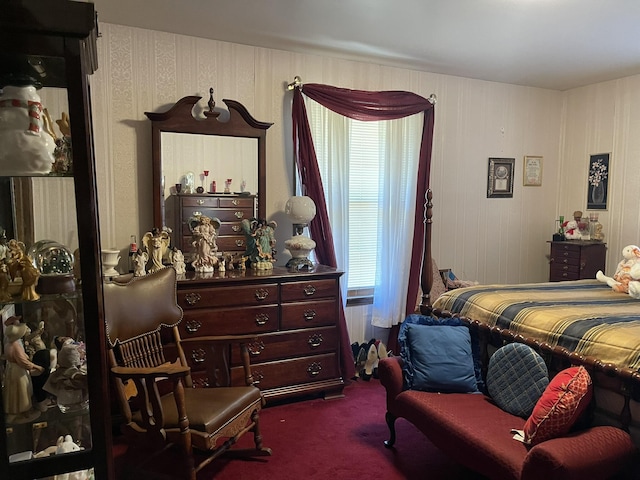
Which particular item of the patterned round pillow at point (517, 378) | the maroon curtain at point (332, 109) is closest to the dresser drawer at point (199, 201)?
the maroon curtain at point (332, 109)

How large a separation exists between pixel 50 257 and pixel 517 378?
2119mm

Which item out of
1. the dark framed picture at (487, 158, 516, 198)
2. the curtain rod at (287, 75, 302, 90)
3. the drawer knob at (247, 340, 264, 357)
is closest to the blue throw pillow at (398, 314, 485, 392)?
the drawer knob at (247, 340, 264, 357)

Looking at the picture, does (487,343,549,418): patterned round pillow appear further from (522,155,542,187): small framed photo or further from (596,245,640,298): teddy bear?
(522,155,542,187): small framed photo

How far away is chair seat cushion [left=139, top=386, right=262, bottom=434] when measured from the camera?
2303 mm

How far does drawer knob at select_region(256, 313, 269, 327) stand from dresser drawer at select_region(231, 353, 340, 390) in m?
0.28

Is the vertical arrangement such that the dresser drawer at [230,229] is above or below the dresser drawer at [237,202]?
below

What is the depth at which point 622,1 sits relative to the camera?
2822 mm

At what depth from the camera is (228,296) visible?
3.21m

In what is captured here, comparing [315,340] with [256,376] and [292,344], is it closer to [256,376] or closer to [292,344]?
[292,344]

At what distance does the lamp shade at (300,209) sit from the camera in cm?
362

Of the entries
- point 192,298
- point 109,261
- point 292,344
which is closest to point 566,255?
point 292,344

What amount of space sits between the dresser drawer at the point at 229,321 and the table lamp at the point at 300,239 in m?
0.41

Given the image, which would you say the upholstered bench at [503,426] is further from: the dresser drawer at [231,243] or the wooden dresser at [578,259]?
the wooden dresser at [578,259]

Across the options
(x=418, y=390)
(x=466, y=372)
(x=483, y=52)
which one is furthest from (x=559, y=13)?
(x=418, y=390)
